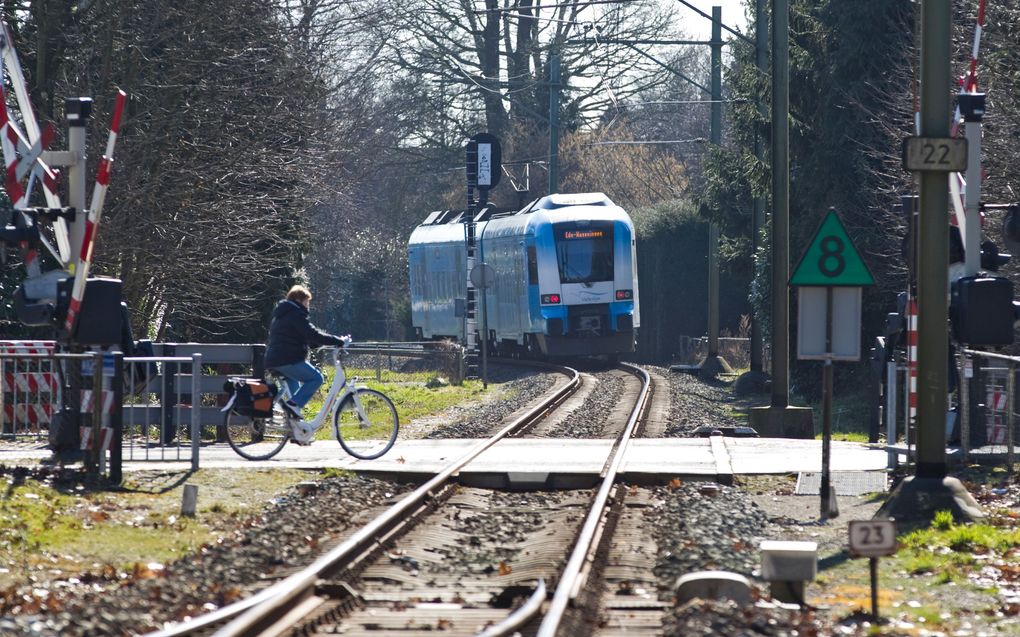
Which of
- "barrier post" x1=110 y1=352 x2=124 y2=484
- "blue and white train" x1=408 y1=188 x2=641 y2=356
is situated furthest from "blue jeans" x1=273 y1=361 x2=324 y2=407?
"blue and white train" x1=408 y1=188 x2=641 y2=356

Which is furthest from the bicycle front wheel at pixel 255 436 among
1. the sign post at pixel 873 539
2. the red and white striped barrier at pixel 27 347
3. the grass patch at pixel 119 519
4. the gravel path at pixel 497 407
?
the sign post at pixel 873 539

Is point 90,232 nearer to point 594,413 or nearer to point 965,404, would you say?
point 965,404

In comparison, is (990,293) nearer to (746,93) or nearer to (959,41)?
(959,41)

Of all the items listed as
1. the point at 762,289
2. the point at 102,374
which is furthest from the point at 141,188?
the point at 762,289

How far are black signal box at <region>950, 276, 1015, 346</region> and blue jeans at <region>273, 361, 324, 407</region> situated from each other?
5.96 metres

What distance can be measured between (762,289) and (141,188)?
15.5 metres

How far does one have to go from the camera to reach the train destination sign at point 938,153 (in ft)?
36.9

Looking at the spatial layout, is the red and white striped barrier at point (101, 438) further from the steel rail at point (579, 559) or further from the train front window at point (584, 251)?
the train front window at point (584, 251)

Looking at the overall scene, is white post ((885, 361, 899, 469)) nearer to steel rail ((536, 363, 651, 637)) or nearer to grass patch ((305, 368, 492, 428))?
steel rail ((536, 363, 651, 637))

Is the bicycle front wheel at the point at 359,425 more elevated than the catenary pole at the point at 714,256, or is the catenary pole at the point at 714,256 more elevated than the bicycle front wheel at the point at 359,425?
the catenary pole at the point at 714,256

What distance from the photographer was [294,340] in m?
15.1

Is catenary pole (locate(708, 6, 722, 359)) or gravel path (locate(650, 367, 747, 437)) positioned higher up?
catenary pole (locate(708, 6, 722, 359))

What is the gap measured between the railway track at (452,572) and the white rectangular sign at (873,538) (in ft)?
4.49

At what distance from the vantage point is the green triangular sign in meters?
11.6
